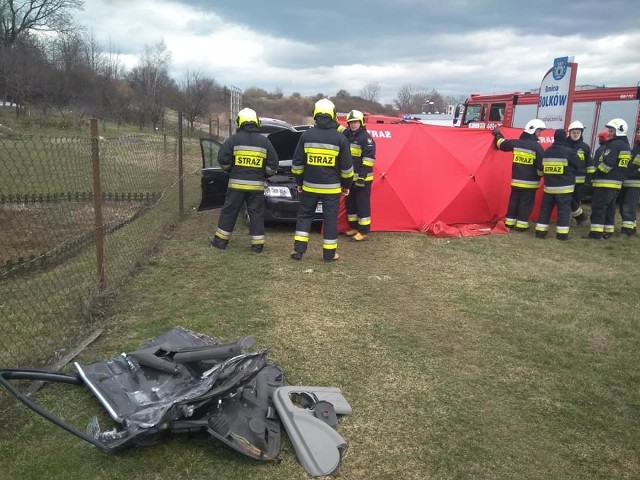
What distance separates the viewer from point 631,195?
27.9 feet

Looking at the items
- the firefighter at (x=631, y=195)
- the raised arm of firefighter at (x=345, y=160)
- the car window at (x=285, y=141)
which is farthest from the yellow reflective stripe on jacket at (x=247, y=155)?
the firefighter at (x=631, y=195)

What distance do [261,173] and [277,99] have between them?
233ft

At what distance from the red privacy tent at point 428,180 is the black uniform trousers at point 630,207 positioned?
2111mm

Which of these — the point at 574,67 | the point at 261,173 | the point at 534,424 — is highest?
the point at 574,67

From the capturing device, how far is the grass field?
8.89ft

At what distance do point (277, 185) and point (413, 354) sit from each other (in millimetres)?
4643

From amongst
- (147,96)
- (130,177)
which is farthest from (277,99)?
(130,177)

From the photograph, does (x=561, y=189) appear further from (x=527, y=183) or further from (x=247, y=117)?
(x=247, y=117)

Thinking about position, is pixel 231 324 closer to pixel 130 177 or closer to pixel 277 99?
pixel 130 177

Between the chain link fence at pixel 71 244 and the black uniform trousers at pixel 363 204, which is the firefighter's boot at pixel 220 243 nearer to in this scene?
the chain link fence at pixel 71 244

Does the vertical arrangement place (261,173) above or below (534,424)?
above

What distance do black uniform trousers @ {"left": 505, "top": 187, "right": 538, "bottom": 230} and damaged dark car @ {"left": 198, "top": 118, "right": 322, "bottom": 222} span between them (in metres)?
3.41

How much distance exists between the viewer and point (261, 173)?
6.68m

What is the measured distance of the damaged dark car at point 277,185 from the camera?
26.0 ft
